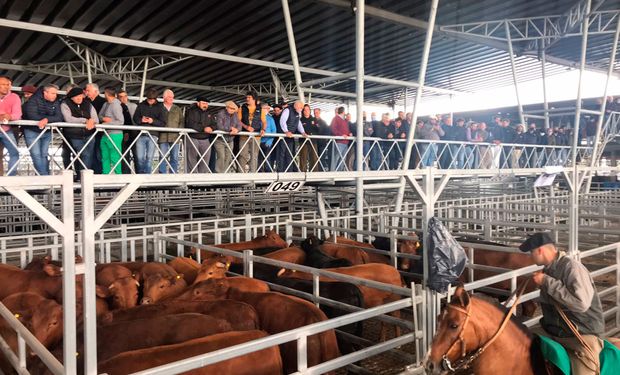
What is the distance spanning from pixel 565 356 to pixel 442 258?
1.18 meters

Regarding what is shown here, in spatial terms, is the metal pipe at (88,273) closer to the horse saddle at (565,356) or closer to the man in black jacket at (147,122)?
the horse saddle at (565,356)

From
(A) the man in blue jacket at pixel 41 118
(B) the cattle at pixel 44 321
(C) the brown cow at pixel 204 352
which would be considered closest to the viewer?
(C) the brown cow at pixel 204 352

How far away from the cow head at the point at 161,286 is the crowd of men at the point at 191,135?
2146mm

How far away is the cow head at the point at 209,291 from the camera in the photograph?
6392mm

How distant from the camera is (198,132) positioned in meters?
8.85

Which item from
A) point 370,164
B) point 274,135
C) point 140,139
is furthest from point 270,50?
point 140,139

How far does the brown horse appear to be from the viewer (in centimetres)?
354

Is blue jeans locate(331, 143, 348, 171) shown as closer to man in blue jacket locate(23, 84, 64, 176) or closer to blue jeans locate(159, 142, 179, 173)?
blue jeans locate(159, 142, 179, 173)

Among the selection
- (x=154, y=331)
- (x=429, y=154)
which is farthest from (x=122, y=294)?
(x=429, y=154)

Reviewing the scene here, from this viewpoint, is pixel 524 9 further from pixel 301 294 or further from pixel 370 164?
pixel 301 294

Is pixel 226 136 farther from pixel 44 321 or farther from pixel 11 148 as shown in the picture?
pixel 44 321

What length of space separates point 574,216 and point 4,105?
27.6 ft

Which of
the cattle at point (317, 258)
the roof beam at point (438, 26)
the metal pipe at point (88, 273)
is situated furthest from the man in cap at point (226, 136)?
the metal pipe at point (88, 273)

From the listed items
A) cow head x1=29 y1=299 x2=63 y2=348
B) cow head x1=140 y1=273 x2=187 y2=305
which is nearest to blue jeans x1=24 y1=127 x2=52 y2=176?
cow head x1=140 y1=273 x2=187 y2=305
